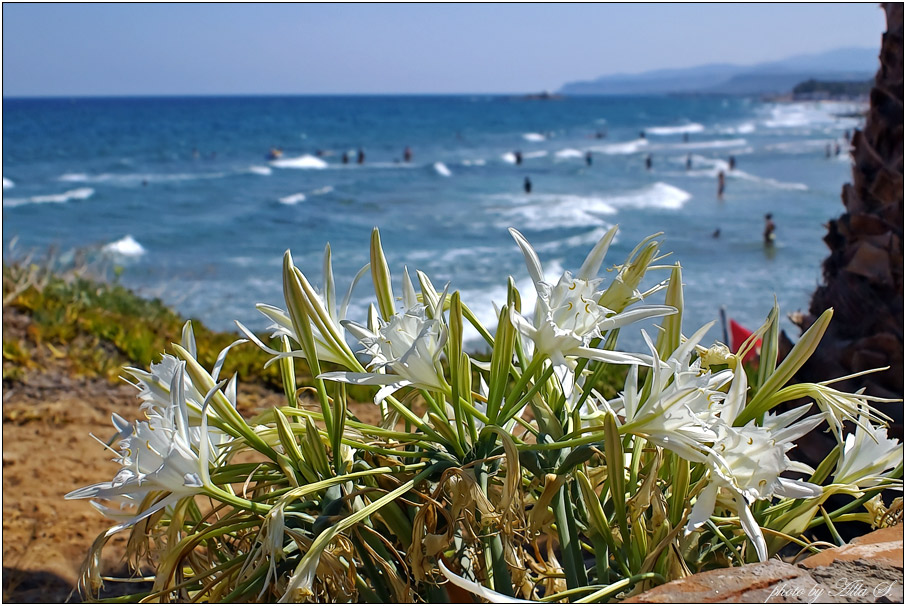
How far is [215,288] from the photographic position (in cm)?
1463

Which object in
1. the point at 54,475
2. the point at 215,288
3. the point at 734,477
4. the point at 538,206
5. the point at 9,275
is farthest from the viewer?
the point at 538,206

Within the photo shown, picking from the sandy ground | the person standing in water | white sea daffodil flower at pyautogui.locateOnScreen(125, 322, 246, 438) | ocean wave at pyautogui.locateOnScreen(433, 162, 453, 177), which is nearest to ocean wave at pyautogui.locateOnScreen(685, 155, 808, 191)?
the person standing in water

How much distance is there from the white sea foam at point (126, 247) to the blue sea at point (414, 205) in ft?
0.24

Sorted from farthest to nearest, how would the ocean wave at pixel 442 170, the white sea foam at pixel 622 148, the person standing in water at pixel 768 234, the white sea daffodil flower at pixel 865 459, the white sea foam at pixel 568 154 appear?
the white sea foam at pixel 622 148
the white sea foam at pixel 568 154
the ocean wave at pixel 442 170
the person standing in water at pixel 768 234
the white sea daffodil flower at pixel 865 459

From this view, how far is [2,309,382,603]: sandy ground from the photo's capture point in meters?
2.95

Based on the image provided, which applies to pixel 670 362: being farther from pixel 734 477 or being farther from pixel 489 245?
pixel 489 245

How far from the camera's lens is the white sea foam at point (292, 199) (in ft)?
83.6

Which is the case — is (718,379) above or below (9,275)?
Answer: above

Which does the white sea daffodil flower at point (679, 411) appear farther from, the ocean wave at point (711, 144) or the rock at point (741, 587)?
the ocean wave at point (711, 144)

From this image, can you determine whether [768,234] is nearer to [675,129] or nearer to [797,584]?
[797,584]

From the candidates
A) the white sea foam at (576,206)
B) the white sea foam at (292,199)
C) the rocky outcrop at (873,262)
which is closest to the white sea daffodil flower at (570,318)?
the rocky outcrop at (873,262)

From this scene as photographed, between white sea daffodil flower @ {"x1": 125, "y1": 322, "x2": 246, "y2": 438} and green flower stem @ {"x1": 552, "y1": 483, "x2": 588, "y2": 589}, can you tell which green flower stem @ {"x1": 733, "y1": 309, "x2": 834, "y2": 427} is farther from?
white sea daffodil flower @ {"x1": 125, "y1": 322, "x2": 246, "y2": 438}

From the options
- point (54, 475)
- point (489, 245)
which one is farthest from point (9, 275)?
point (489, 245)

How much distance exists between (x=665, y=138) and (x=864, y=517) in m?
52.2
